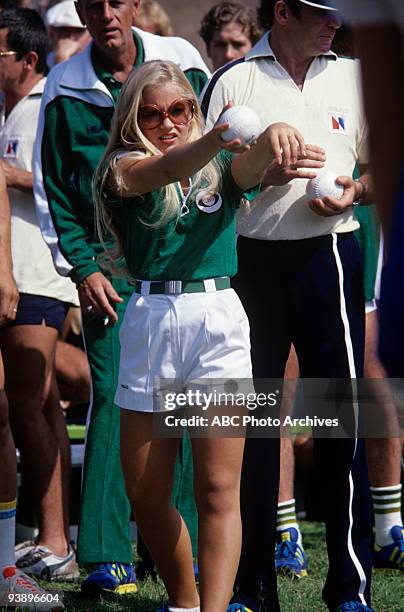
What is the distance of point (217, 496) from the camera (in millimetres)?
3492

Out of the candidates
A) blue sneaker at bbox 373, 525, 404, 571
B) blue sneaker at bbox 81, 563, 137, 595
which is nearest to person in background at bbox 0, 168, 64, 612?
blue sneaker at bbox 81, 563, 137, 595

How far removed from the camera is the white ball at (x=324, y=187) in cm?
389

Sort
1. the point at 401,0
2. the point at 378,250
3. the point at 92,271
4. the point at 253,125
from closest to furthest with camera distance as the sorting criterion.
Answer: the point at 401,0 → the point at 253,125 → the point at 92,271 → the point at 378,250

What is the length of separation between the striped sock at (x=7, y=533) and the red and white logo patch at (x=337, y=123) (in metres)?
1.71

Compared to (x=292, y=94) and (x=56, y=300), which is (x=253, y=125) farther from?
(x=56, y=300)

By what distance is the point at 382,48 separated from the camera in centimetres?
171

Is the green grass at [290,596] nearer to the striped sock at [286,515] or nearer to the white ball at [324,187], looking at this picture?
the striped sock at [286,515]

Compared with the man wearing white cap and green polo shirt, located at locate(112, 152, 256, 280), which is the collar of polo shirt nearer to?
green polo shirt, located at locate(112, 152, 256, 280)

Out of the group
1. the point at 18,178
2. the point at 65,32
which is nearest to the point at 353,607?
the point at 18,178

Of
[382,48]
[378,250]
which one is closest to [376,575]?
[378,250]

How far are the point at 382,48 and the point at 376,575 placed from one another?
11.4 feet

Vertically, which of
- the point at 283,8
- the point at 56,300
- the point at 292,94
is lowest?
the point at 56,300

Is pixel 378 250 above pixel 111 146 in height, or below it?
below

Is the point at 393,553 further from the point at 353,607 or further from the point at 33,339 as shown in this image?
the point at 33,339
